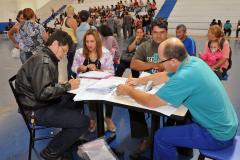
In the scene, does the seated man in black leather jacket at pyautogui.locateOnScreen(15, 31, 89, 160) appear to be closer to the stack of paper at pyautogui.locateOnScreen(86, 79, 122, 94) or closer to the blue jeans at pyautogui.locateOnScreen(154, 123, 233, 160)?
the stack of paper at pyautogui.locateOnScreen(86, 79, 122, 94)

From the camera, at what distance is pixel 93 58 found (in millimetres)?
2902

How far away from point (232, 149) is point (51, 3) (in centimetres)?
2229

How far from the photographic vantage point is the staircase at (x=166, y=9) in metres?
16.5

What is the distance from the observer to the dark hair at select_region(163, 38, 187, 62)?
168cm

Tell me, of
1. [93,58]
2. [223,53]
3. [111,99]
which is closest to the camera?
[111,99]

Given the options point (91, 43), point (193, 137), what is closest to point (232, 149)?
point (193, 137)

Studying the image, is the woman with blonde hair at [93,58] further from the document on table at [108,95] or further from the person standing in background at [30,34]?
the person standing in background at [30,34]

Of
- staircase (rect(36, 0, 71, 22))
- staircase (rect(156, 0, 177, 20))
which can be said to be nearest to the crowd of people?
staircase (rect(156, 0, 177, 20))

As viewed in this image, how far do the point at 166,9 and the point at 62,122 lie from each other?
1601cm

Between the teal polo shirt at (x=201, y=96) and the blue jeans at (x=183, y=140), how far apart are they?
0.16ft

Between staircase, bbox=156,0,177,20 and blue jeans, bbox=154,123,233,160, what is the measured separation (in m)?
15.2

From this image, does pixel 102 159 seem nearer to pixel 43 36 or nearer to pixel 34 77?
pixel 34 77

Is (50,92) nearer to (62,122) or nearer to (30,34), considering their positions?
(62,122)

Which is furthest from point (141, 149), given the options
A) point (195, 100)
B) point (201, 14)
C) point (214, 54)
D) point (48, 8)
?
point (48, 8)
